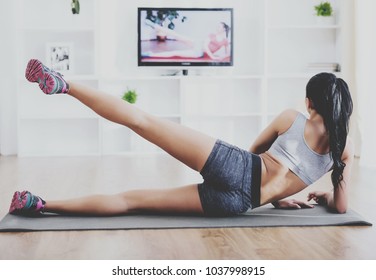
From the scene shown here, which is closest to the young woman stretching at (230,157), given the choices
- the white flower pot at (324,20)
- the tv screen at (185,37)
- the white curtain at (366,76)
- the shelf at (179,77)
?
the white curtain at (366,76)

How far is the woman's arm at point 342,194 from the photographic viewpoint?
8.67 ft

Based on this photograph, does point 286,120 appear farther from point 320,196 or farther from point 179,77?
point 179,77

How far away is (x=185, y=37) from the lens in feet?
19.8

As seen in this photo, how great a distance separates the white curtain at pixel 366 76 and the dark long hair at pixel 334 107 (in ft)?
8.24

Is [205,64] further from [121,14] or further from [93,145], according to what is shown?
[93,145]

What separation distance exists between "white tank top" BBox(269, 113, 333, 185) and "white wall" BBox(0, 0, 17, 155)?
4064mm

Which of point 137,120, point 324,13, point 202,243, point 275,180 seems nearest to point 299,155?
point 275,180

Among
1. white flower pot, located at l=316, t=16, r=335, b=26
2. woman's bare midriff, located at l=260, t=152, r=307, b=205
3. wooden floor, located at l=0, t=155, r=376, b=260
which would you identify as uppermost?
white flower pot, located at l=316, t=16, r=335, b=26

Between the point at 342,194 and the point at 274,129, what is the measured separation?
430 mm

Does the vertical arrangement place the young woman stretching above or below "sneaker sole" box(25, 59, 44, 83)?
below

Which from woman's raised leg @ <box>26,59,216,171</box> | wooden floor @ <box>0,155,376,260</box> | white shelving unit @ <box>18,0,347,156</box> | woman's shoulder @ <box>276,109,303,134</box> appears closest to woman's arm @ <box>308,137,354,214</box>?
wooden floor @ <box>0,155,376,260</box>

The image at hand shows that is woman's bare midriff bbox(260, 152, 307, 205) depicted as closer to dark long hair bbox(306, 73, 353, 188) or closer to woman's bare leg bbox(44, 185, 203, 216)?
dark long hair bbox(306, 73, 353, 188)

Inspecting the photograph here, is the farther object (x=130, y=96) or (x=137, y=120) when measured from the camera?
(x=130, y=96)

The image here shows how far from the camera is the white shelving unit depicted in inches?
238
